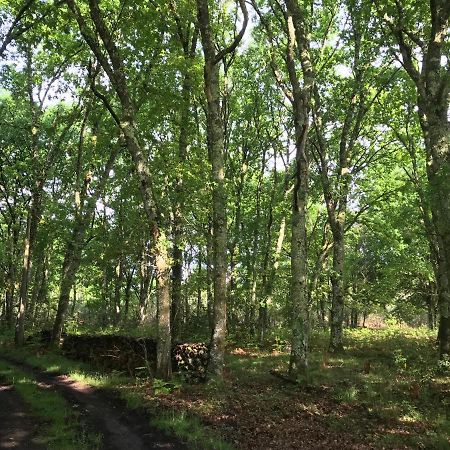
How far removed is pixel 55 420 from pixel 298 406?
5864 mm

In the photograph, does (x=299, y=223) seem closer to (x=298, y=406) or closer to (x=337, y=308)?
(x=298, y=406)

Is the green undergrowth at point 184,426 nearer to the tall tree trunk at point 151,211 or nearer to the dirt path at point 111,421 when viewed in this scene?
the dirt path at point 111,421

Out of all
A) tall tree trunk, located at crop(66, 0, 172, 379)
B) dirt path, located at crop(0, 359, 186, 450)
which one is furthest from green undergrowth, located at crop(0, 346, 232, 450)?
tall tree trunk, located at crop(66, 0, 172, 379)

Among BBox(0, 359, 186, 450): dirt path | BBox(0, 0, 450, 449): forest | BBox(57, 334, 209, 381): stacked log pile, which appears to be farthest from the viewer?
BBox(57, 334, 209, 381): stacked log pile

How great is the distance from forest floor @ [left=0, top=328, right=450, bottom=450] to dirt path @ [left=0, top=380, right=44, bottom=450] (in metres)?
1.27

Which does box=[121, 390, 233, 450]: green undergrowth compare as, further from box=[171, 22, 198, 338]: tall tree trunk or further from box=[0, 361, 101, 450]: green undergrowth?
box=[171, 22, 198, 338]: tall tree trunk

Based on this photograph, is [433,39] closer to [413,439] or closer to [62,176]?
[413,439]

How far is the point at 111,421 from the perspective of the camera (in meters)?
9.20

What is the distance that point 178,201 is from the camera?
1529cm

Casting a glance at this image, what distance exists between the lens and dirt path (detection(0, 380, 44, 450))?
778 centimetres

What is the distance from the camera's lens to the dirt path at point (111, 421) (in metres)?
7.90

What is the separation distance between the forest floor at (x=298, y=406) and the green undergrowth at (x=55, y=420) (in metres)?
0.42

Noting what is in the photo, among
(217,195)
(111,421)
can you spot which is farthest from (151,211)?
(111,421)

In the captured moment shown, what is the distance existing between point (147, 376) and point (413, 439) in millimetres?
8046
